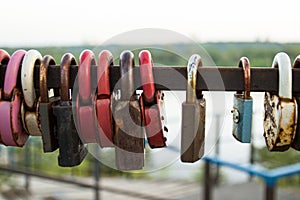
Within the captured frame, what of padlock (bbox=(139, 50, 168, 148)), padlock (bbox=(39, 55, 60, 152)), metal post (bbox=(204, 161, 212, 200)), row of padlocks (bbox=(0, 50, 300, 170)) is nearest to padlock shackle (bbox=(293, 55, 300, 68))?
row of padlocks (bbox=(0, 50, 300, 170))

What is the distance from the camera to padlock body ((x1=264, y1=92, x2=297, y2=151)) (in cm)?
41

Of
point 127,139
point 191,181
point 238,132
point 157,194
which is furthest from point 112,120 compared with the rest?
point 191,181

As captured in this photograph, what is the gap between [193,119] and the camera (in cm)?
42

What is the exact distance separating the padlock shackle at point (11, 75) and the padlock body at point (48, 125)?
0.04 metres

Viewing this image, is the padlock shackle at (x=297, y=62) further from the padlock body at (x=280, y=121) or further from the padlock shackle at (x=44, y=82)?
the padlock shackle at (x=44, y=82)

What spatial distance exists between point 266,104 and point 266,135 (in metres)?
0.03

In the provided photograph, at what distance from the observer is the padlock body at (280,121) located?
0.41 m

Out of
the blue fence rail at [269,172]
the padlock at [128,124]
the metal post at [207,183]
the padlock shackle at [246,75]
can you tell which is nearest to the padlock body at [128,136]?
the padlock at [128,124]

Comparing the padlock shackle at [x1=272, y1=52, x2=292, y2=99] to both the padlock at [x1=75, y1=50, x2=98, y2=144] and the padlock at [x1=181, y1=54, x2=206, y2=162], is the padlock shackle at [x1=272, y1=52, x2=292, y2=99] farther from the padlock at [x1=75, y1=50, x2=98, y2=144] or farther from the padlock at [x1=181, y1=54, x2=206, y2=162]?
the padlock at [x1=75, y1=50, x2=98, y2=144]

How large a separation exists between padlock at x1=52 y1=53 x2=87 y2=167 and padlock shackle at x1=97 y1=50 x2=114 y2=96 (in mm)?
34

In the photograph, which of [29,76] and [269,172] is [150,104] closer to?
[29,76]

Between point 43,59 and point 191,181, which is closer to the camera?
point 43,59

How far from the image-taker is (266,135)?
46 cm

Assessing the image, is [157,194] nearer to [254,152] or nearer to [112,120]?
[254,152]
